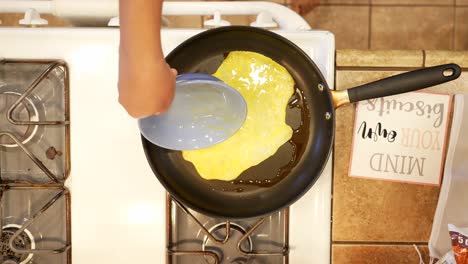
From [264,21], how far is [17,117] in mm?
477

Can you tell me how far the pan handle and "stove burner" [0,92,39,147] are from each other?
559 mm

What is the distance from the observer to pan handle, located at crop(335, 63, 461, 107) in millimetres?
767

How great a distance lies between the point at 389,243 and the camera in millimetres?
870

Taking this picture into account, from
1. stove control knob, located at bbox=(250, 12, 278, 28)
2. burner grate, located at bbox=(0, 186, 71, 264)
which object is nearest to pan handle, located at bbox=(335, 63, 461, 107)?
stove control knob, located at bbox=(250, 12, 278, 28)

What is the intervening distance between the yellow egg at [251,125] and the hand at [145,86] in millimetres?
319

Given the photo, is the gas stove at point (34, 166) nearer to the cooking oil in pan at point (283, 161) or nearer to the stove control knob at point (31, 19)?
the stove control knob at point (31, 19)

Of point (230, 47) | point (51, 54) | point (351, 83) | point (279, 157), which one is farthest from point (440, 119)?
point (51, 54)

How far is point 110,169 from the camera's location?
2.65 feet

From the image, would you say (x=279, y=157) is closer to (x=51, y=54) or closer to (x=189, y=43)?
(x=189, y=43)

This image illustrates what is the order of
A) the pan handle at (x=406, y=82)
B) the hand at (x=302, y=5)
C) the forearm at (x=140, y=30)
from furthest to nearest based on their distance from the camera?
1. the hand at (x=302, y=5)
2. the pan handle at (x=406, y=82)
3. the forearm at (x=140, y=30)

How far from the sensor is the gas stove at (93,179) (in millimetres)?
792

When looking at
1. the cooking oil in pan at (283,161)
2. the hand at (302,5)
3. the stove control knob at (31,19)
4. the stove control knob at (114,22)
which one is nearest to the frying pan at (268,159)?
the cooking oil in pan at (283,161)

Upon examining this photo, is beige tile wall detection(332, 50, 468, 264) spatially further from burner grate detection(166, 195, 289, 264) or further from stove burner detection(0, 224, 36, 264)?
stove burner detection(0, 224, 36, 264)

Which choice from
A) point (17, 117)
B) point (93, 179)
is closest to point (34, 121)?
point (17, 117)
